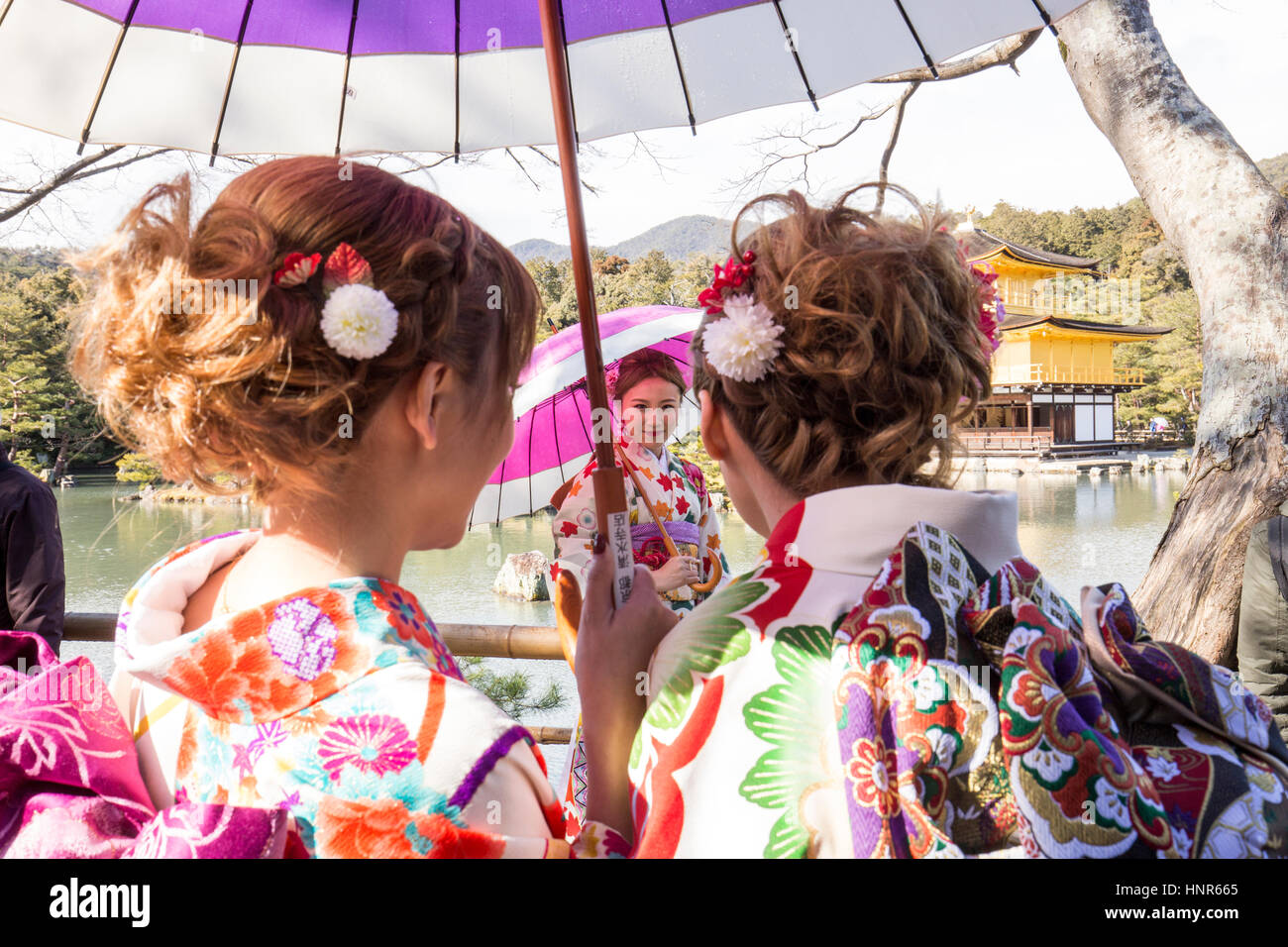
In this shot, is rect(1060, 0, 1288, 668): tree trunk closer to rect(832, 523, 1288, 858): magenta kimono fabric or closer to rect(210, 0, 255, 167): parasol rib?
rect(832, 523, 1288, 858): magenta kimono fabric

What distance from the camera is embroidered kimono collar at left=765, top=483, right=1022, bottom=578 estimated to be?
111cm

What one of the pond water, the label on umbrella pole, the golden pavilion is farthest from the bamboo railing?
the golden pavilion

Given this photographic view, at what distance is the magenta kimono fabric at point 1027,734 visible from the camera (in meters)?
0.89

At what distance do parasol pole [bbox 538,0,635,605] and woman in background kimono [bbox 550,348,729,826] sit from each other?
1.63 metres

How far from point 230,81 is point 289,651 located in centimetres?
164

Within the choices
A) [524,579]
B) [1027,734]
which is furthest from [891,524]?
[524,579]

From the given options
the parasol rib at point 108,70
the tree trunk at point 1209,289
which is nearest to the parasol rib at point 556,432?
the parasol rib at point 108,70

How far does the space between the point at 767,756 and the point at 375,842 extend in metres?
0.45

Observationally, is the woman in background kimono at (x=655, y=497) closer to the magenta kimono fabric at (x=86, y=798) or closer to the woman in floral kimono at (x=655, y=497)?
the woman in floral kimono at (x=655, y=497)

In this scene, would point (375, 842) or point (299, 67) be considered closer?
point (375, 842)

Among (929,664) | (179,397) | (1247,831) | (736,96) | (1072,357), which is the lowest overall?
(1247,831)

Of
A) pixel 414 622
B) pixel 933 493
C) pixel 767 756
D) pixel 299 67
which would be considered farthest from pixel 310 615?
pixel 299 67

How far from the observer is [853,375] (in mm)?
1184

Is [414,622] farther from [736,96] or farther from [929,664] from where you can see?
[736,96]
